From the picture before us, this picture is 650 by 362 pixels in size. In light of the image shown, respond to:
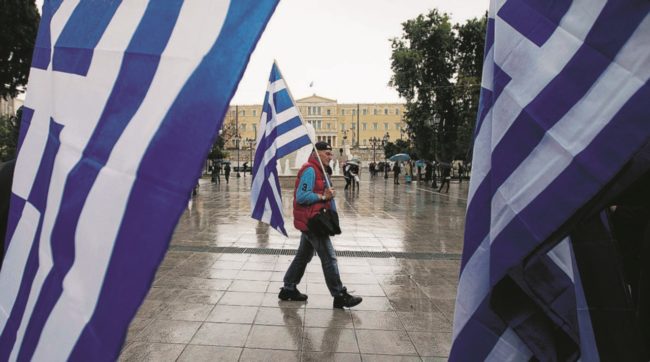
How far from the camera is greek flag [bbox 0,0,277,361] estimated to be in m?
1.03

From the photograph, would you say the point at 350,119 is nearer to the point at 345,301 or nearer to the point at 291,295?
the point at 291,295

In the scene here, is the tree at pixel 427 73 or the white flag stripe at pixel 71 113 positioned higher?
the tree at pixel 427 73

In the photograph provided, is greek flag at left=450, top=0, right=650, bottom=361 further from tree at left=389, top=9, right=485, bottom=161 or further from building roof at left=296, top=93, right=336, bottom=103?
building roof at left=296, top=93, right=336, bottom=103

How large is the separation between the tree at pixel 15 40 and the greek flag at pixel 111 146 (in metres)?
16.9

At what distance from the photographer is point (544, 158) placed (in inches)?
59.5

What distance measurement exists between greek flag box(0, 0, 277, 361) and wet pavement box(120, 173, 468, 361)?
2.70m

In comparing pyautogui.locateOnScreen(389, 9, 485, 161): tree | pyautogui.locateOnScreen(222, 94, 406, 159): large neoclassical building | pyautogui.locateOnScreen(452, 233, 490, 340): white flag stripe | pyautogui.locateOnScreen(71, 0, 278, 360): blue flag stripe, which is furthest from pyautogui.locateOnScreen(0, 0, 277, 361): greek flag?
pyautogui.locateOnScreen(222, 94, 406, 159): large neoclassical building

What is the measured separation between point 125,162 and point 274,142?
17.8ft

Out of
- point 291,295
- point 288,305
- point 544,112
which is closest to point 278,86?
point 291,295

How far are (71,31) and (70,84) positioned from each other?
159mm

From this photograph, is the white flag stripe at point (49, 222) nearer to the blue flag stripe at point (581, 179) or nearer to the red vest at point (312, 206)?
the blue flag stripe at point (581, 179)

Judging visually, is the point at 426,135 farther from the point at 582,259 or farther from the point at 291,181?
the point at 582,259

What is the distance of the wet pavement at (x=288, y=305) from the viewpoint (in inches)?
150

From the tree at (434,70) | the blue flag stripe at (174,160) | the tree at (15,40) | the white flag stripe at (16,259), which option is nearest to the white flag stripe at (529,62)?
the blue flag stripe at (174,160)
